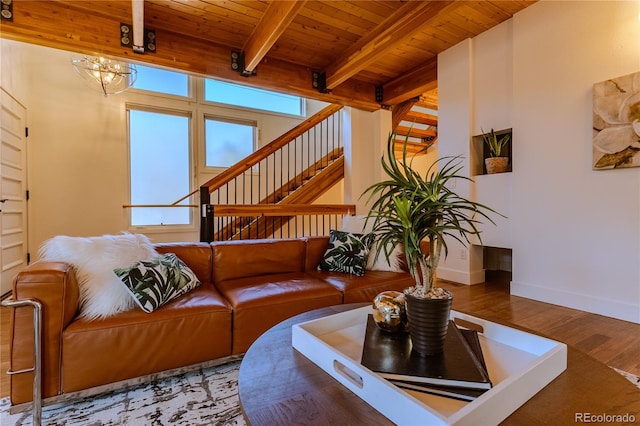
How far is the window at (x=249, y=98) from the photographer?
5.55 m

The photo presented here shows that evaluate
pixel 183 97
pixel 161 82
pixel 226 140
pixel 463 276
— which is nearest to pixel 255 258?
pixel 463 276

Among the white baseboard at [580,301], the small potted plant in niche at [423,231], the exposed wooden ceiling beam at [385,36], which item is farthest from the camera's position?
the exposed wooden ceiling beam at [385,36]

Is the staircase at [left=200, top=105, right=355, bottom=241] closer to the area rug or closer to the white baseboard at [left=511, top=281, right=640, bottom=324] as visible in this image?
the area rug

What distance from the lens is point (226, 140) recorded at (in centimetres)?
573

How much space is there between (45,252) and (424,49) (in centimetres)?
416

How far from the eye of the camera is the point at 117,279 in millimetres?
1626

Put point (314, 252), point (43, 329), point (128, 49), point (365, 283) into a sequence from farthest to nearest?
point (128, 49), point (314, 252), point (365, 283), point (43, 329)

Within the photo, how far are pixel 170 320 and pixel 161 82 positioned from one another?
4.89 meters

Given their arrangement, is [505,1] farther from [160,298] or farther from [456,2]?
[160,298]

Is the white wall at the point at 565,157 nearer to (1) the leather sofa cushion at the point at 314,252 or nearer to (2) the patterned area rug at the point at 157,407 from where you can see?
(2) the patterned area rug at the point at 157,407

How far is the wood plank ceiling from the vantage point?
2.73m

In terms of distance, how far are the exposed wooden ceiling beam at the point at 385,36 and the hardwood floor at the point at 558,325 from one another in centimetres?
249

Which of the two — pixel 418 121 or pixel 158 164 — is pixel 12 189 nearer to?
pixel 158 164

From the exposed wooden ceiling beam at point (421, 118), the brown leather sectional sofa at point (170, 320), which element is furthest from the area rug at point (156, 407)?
the exposed wooden ceiling beam at point (421, 118)
